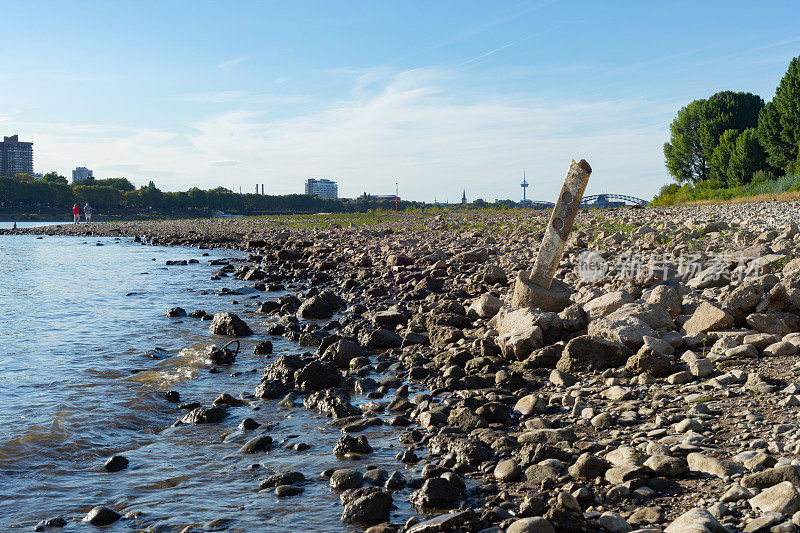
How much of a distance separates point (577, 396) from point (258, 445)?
12.3 ft

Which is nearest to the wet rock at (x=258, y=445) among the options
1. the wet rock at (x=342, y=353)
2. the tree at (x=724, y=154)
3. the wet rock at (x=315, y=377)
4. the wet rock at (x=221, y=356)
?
the wet rock at (x=315, y=377)

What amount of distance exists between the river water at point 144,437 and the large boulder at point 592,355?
2.79 meters

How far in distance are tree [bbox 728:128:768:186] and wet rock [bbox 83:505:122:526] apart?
70571 mm

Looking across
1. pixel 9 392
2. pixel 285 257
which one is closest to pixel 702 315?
pixel 9 392

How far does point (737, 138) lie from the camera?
219ft

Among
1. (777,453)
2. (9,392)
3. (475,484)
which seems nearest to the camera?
(777,453)

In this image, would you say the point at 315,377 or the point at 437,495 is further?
the point at 315,377

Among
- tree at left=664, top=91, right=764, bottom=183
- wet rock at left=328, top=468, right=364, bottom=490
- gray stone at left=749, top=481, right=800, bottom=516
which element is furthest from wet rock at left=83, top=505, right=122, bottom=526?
tree at left=664, top=91, right=764, bottom=183

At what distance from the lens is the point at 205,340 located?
1295 centimetres

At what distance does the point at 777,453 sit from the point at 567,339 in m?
4.67

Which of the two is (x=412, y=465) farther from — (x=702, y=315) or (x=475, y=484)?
(x=702, y=315)

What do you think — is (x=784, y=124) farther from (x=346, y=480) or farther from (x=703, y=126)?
(x=346, y=480)

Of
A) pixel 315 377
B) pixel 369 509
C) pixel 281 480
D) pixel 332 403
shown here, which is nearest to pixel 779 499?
pixel 369 509

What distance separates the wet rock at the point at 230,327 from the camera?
1320 centimetres
